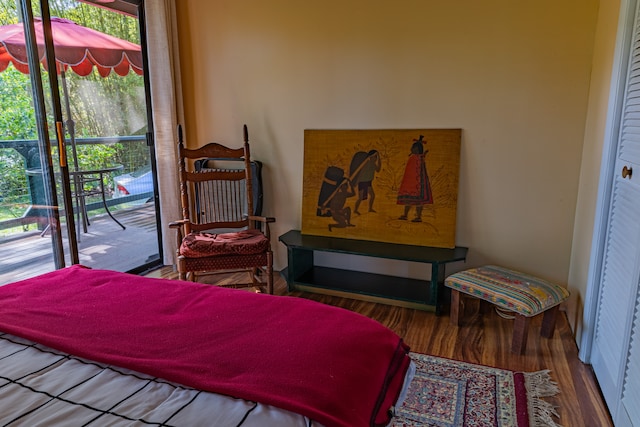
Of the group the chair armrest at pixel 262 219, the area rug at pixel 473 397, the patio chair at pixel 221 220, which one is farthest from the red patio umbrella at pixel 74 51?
the area rug at pixel 473 397

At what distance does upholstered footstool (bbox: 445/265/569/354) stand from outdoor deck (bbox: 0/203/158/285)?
8.22 feet

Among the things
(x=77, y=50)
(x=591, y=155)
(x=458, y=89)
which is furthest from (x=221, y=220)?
(x=591, y=155)

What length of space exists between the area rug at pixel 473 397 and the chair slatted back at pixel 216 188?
5.73ft

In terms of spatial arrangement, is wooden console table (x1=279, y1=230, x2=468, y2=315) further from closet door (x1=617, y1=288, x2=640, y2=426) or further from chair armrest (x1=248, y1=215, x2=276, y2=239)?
closet door (x1=617, y1=288, x2=640, y2=426)

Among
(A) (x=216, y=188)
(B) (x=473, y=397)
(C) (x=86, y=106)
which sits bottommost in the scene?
(B) (x=473, y=397)

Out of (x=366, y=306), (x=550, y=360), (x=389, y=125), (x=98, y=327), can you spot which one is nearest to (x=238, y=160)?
(x=389, y=125)

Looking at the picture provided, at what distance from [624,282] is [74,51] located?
134 inches

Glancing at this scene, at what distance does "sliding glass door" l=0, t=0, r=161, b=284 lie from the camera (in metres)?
2.51

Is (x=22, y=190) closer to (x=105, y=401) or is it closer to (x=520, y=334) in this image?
(x=105, y=401)

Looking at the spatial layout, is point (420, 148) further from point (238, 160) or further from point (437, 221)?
point (238, 160)

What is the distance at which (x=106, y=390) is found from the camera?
1029 mm

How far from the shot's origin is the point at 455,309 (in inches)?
101

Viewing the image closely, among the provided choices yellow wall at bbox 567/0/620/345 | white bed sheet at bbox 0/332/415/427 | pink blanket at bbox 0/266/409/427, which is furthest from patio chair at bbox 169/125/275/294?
yellow wall at bbox 567/0/620/345

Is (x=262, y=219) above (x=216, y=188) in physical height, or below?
below
